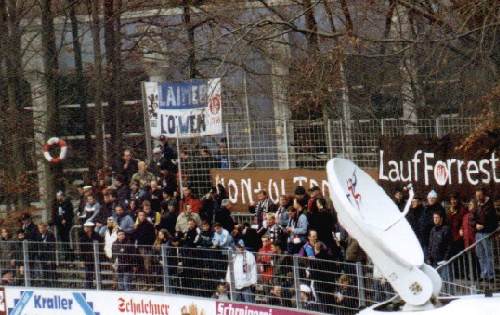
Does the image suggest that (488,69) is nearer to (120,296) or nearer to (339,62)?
(339,62)

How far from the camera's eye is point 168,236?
74.2 ft

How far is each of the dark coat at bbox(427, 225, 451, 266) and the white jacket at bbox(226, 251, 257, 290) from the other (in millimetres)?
2881

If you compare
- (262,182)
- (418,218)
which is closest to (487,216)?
(418,218)

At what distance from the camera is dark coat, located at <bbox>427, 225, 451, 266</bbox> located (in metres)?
18.1

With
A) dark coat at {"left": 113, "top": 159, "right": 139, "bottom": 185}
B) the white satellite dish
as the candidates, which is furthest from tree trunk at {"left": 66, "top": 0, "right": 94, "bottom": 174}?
the white satellite dish

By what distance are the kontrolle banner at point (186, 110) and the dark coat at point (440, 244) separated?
22.6ft

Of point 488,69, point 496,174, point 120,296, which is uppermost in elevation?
point 488,69

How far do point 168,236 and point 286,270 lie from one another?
3.84 metres

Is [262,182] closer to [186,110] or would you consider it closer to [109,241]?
[186,110]

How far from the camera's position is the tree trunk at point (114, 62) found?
33000 mm

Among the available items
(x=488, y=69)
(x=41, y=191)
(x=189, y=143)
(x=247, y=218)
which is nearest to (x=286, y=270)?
(x=488, y=69)

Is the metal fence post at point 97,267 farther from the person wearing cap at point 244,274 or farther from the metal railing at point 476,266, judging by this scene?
the metal railing at point 476,266

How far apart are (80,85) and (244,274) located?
53.6 ft

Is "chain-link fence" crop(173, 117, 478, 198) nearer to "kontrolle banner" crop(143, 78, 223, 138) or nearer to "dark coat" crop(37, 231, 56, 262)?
"kontrolle banner" crop(143, 78, 223, 138)
